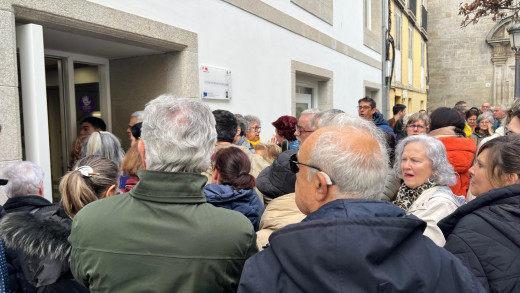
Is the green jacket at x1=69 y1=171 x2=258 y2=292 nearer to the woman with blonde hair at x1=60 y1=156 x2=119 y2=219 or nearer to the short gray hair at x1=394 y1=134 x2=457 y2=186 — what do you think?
the woman with blonde hair at x1=60 y1=156 x2=119 y2=219

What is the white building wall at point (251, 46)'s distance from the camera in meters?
4.88

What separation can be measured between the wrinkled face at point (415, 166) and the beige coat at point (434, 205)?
0.14 metres

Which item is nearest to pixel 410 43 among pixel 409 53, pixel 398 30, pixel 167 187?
pixel 409 53

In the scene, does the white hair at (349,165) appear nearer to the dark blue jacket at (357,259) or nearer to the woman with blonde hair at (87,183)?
the dark blue jacket at (357,259)

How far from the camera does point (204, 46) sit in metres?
5.24

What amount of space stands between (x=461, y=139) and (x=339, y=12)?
6557 millimetres

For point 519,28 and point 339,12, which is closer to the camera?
point 519,28

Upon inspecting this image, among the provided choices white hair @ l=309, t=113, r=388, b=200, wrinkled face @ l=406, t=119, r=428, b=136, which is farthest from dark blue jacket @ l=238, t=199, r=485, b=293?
wrinkled face @ l=406, t=119, r=428, b=136

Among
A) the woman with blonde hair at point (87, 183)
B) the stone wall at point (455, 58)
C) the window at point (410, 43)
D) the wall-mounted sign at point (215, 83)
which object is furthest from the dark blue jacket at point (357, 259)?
the stone wall at point (455, 58)

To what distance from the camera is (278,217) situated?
2.18m

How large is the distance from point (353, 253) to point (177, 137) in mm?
780

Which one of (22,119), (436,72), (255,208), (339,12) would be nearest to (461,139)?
(255,208)

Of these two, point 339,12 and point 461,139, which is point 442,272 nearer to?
point 461,139

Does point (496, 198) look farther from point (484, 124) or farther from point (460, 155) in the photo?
point (484, 124)
